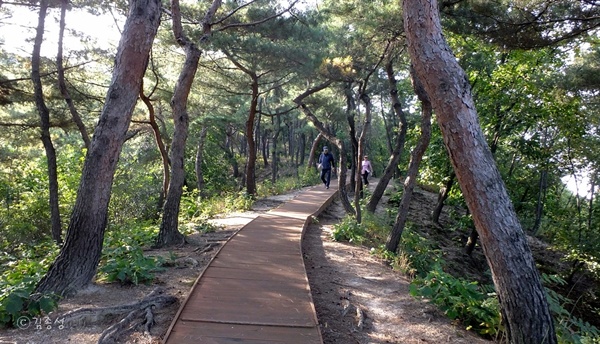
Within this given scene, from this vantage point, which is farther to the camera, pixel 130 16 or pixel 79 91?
pixel 79 91

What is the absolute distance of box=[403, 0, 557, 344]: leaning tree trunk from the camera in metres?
3.27

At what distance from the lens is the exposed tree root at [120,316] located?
136 inches

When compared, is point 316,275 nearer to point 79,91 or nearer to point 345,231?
point 345,231

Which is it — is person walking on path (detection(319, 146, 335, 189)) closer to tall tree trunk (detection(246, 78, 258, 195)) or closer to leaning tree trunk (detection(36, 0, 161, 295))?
tall tree trunk (detection(246, 78, 258, 195))

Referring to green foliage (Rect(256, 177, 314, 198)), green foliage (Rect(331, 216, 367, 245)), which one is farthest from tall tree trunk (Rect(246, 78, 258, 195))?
green foliage (Rect(331, 216, 367, 245))

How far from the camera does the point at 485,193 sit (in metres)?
3.34

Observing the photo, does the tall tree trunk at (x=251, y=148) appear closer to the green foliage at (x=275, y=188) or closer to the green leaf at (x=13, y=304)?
the green foliage at (x=275, y=188)

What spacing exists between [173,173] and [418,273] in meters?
5.10

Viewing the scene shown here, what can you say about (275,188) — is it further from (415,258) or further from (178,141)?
(178,141)

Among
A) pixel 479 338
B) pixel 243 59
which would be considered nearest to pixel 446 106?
pixel 479 338

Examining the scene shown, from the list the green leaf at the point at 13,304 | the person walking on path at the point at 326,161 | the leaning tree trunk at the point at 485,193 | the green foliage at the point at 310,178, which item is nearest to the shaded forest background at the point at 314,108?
the green leaf at the point at 13,304

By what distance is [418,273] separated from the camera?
7.35 metres

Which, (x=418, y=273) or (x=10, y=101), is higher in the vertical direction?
(x=10, y=101)
